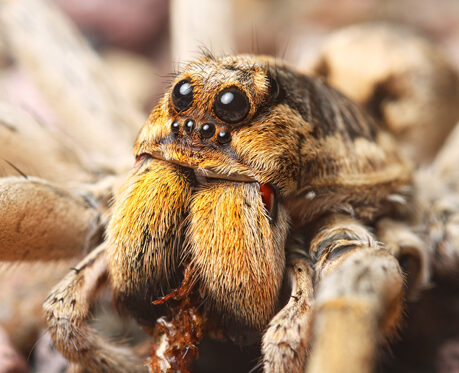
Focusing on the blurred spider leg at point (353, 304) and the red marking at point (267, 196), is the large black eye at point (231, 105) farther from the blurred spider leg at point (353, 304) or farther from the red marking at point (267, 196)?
the blurred spider leg at point (353, 304)

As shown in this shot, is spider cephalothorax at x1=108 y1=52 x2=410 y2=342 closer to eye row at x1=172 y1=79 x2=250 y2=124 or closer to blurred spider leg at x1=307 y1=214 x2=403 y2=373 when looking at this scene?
eye row at x1=172 y1=79 x2=250 y2=124

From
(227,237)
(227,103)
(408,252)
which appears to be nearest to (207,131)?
(227,103)

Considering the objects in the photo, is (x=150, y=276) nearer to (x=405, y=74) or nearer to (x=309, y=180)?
(x=309, y=180)

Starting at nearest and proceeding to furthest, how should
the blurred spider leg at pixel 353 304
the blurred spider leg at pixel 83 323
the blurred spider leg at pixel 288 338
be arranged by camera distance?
the blurred spider leg at pixel 353 304 → the blurred spider leg at pixel 288 338 → the blurred spider leg at pixel 83 323

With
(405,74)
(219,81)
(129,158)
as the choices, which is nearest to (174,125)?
(219,81)

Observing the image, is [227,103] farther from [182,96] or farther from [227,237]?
[227,237]

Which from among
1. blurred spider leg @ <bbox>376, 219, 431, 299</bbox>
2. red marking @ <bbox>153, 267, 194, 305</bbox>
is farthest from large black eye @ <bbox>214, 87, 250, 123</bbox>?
blurred spider leg @ <bbox>376, 219, 431, 299</bbox>

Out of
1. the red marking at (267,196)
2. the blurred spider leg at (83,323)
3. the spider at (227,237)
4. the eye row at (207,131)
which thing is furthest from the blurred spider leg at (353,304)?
the blurred spider leg at (83,323)

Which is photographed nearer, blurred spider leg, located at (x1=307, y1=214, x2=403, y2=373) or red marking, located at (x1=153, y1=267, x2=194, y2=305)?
blurred spider leg, located at (x1=307, y1=214, x2=403, y2=373)
